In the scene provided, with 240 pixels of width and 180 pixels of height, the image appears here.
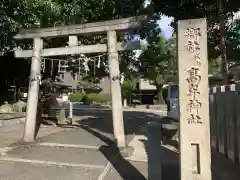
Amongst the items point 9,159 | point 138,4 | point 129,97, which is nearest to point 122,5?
point 138,4

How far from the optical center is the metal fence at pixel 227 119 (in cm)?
802

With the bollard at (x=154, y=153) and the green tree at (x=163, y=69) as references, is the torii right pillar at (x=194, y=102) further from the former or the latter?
the green tree at (x=163, y=69)

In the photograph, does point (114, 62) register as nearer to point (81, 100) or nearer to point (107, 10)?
point (107, 10)

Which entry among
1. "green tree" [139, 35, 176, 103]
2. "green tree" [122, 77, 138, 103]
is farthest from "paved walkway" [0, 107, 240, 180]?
"green tree" [122, 77, 138, 103]

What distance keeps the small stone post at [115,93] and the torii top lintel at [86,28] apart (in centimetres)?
27

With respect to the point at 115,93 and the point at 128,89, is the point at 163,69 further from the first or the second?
the point at 115,93

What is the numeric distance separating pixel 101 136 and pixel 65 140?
1559 millimetres

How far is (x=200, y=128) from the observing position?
540cm

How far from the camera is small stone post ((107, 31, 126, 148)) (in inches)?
406

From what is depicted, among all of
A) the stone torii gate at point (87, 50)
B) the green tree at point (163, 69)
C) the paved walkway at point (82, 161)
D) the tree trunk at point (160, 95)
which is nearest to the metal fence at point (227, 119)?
the paved walkway at point (82, 161)

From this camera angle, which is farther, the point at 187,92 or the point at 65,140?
→ the point at 65,140

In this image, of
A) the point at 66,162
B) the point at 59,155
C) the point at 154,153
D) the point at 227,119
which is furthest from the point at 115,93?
the point at 154,153

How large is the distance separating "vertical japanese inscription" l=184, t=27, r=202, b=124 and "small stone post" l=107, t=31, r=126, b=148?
4.92 metres

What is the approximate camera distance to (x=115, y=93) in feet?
34.3
